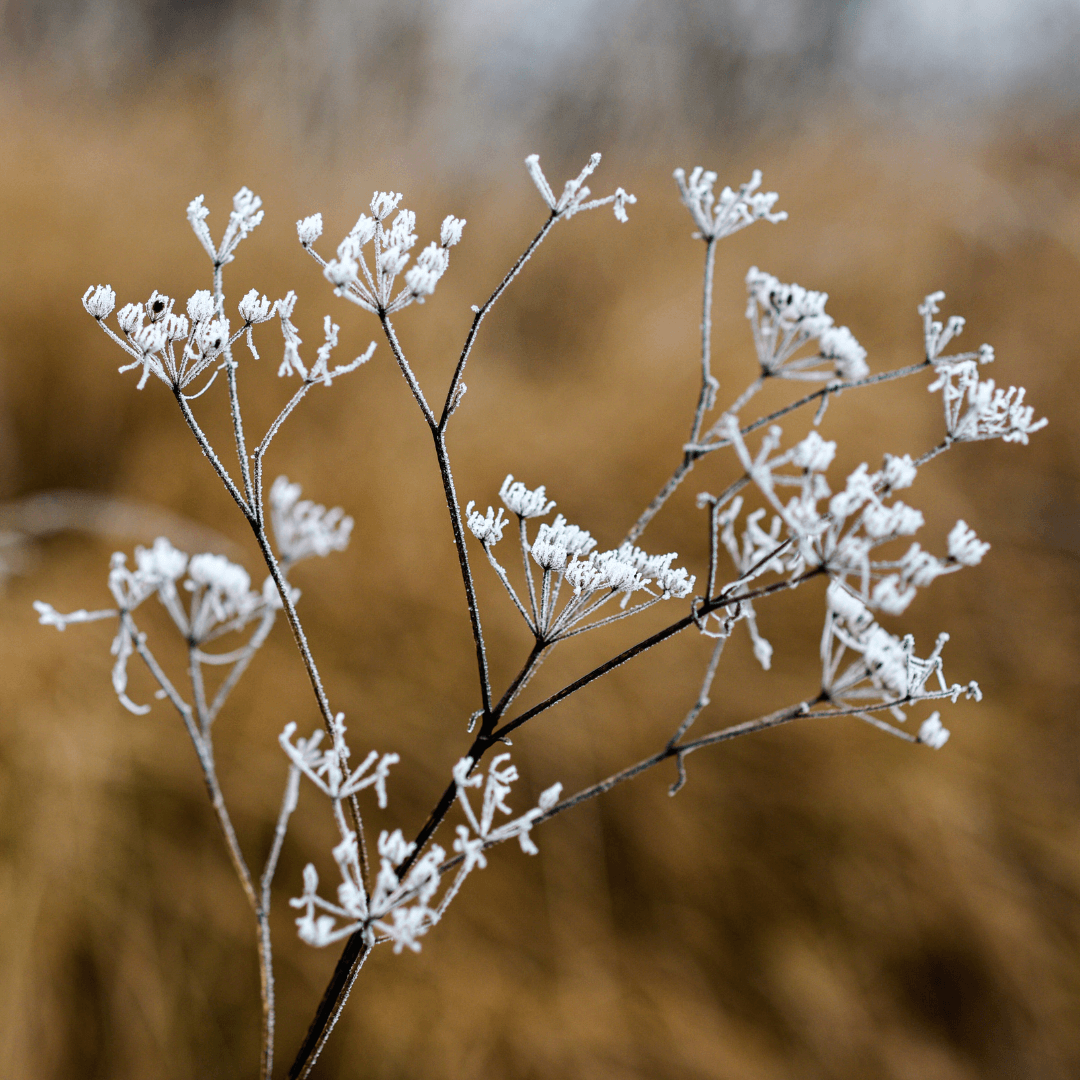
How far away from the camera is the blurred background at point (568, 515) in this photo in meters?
0.54

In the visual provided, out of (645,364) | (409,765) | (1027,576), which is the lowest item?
(409,765)

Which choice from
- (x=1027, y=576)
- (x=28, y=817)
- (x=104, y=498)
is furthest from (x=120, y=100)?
(x=1027, y=576)

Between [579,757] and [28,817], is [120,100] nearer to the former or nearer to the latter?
[28,817]

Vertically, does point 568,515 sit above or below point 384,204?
above

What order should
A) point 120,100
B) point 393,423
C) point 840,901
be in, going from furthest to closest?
point 120,100 < point 393,423 < point 840,901

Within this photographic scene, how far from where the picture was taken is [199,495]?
74 cm

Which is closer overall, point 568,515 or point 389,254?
point 389,254

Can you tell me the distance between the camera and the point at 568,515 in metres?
0.73

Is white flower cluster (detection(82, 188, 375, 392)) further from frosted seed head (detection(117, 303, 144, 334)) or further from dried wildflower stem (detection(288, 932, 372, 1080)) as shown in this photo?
dried wildflower stem (detection(288, 932, 372, 1080))

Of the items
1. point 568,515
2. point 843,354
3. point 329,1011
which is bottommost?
point 329,1011

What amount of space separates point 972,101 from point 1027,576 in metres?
0.61

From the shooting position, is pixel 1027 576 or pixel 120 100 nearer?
pixel 1027 576

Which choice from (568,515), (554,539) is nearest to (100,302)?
(554,539)

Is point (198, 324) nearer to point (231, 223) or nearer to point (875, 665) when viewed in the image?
point (231, 223)
